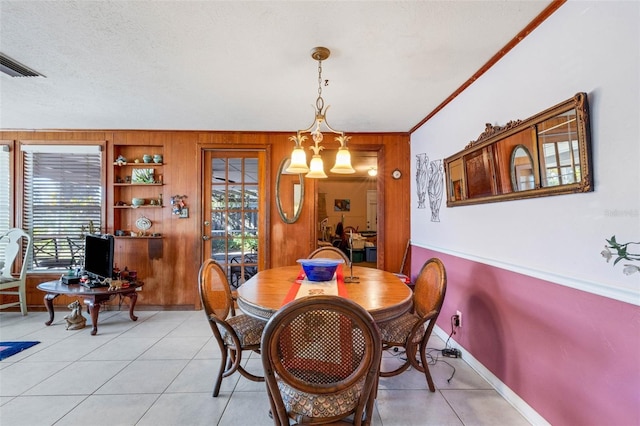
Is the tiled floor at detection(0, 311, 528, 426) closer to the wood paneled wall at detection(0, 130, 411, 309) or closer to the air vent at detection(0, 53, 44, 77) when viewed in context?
the wood paneled wall at detection(0, 130, 411, 309)

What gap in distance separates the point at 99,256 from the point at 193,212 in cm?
116

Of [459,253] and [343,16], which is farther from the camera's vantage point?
[459,253]

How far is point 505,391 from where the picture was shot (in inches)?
81.0

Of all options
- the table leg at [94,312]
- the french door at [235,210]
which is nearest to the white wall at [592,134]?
the french door at [235,210]

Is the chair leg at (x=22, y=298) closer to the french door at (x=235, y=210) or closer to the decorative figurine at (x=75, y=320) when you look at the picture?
the decorative figurine at (x=75, y=320)

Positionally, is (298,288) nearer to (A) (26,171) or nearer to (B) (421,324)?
(B) (421,324)

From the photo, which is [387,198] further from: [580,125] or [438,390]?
[580,125]

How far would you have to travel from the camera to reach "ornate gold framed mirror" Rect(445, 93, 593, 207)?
142cm

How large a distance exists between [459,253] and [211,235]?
3146 mm

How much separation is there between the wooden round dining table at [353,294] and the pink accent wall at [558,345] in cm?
72

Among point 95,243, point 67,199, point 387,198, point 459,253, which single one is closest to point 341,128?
point 387,198

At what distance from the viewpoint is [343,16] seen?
1.73 m

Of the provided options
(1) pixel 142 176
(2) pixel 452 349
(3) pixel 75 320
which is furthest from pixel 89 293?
(2) pixel 452 349

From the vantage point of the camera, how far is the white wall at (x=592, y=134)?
1253 mm
